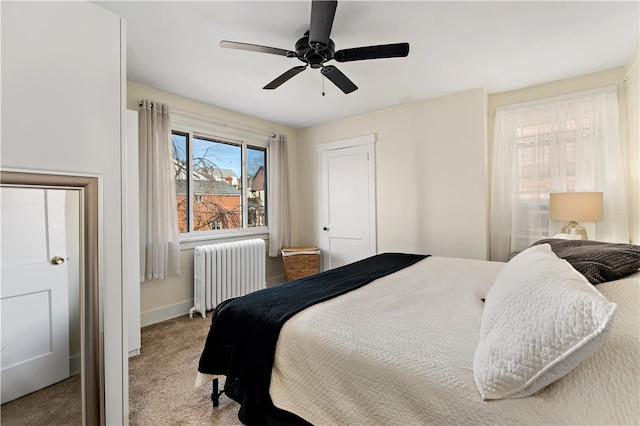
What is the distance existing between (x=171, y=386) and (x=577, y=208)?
353 cm

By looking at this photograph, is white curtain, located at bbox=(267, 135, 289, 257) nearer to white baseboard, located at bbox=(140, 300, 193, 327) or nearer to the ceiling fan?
white baseboard, located at bbox=(140, 300, 193, 327)

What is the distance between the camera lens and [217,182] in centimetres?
379

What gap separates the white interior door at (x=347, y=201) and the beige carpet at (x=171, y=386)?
84.5 inches

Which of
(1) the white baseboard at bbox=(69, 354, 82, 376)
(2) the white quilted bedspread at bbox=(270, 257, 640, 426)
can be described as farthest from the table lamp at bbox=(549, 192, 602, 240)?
(1) the white baseboard at bbox=(69, 354, 82, 376)

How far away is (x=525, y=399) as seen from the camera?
0.79 meters

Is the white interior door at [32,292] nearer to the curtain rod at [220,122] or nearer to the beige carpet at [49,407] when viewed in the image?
the beige carpet at [49,407]

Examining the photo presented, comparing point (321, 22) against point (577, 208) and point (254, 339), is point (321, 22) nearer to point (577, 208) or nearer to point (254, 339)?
point (254, 339)

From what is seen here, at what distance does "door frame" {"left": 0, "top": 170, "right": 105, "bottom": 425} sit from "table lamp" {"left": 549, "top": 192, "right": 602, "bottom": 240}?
349cm

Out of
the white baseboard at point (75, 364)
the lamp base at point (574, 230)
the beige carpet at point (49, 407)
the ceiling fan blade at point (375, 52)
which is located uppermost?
the ceiling fan blade at point (375, 52)

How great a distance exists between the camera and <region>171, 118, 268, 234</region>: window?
3445mm

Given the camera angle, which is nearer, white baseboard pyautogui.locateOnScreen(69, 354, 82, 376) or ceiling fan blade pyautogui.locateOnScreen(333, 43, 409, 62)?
white baseboard pyautogui.locateOnScreen(69, 354, 82, 376)

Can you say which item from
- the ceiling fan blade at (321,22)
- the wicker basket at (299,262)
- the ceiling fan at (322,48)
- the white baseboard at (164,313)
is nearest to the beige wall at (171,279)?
the white baseboard at (164,313)

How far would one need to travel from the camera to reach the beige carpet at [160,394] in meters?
1.31

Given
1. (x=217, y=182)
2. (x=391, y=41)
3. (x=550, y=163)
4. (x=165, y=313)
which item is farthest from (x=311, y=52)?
(x=165, y=313)
